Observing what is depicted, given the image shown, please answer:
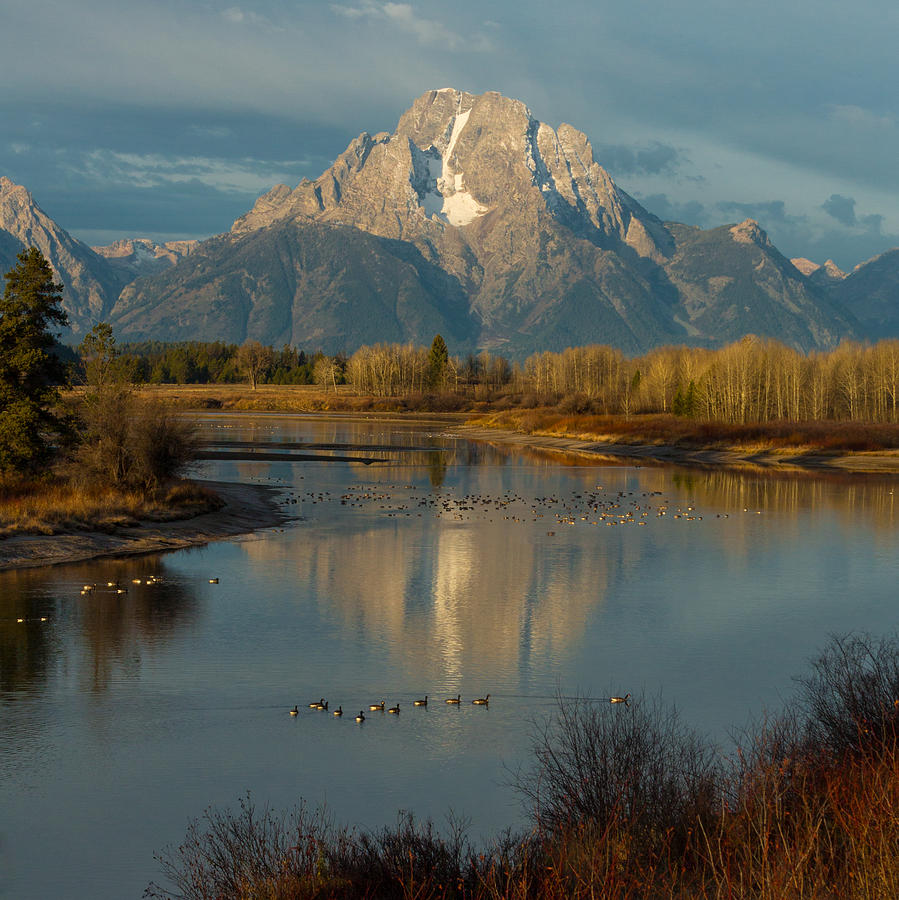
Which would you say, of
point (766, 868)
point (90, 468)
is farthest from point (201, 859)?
point (90, 468)

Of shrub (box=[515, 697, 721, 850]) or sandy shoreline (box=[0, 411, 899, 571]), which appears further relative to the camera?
sandy shoreline (box=[0, 411, 899, 571])

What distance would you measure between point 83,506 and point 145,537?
282 centimetres

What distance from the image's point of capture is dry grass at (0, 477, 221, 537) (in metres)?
35.8

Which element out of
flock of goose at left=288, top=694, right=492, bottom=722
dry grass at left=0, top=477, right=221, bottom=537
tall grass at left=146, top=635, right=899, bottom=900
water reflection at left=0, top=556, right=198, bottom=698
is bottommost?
flock of goose at left=288, top=694, right=492, bottom=722

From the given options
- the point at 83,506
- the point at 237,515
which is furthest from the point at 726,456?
the point at 83,506

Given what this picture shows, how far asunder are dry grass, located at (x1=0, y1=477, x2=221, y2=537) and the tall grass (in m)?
24.9

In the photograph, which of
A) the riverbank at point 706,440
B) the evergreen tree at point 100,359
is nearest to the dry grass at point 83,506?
the evergreen tree at point 100,359

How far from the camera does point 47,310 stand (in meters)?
43.0

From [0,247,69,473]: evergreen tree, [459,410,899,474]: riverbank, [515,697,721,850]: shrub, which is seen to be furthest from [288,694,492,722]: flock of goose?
[459,410,899,474]: riverbank

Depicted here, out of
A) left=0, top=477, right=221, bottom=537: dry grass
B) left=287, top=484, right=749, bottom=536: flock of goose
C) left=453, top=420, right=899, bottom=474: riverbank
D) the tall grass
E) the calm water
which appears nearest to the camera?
the tall grass

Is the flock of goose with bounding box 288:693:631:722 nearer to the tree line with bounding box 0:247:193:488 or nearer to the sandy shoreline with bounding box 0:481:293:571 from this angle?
the sandy shoreline with bounding box 0:481:293:571

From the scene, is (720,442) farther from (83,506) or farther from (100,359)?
(83,506)

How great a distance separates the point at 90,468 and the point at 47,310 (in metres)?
7.08

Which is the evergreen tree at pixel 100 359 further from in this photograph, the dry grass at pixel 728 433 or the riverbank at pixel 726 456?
the dry grass at pixel 728 433
